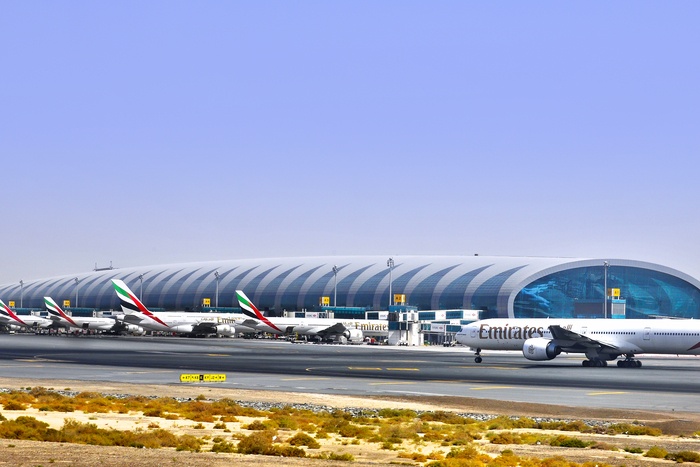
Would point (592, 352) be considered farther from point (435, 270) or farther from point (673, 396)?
point (435, 270)

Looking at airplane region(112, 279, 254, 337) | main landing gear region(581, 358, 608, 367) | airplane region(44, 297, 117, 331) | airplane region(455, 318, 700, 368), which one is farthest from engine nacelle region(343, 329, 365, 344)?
main landing gear region(581, 358, 608, 367)

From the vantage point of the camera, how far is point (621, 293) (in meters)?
139

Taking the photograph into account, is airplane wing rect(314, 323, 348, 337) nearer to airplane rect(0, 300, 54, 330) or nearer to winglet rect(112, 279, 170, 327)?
winglet rect(112, 279, 170, 327)

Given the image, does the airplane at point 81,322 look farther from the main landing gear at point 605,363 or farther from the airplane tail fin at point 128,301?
the main landing gear at point 605,363

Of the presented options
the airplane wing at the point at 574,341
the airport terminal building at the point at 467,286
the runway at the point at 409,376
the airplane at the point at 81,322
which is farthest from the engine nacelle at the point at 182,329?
the airplane wing at the point at 574,341

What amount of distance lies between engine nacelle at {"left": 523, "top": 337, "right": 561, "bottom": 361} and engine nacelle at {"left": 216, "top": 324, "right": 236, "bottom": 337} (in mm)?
72356

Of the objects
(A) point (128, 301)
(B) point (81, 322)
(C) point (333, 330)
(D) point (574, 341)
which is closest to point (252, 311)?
(C) point (333, 330)

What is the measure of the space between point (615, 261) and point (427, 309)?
29796 millimetres

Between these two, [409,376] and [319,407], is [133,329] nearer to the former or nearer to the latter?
[409,376]

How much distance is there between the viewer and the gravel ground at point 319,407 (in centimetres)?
1956

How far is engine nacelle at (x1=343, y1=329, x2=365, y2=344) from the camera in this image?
395 feet

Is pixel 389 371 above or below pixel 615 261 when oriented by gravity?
below

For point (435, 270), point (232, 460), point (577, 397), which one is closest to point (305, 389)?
point (577, 397)

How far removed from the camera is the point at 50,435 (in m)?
23.2
